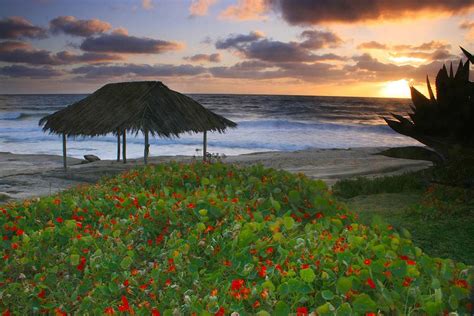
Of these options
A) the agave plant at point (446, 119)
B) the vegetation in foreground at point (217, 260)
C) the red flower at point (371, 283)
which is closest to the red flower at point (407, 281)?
the vegetation in foreground at point (217, 260)

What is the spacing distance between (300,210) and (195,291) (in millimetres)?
2917

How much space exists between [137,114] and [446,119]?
32.4 ft

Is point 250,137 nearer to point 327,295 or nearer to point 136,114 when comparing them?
point 136,114

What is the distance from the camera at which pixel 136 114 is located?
57.7 feet

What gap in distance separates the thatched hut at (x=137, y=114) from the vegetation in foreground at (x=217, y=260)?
32.5 ft

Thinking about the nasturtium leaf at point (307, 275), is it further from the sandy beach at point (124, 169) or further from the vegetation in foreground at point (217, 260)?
the sandy beach at point (124, 169)

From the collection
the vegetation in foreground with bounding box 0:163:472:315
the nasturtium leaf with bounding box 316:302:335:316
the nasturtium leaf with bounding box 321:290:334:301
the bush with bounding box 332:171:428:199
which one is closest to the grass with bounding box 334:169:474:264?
the bush with bounding box 332:171:428:199

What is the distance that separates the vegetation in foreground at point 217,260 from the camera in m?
3.88

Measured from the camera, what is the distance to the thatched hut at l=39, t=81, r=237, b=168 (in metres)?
17.5

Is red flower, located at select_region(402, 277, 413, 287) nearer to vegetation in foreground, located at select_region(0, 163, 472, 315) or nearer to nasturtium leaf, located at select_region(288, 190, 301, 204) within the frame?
vegetation in foreground, located at select_region(0, 163, 472, 315)

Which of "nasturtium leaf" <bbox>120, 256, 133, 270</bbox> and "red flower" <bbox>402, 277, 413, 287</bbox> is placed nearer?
"red flower" <bbox>402, 277, 413, 287</bbox>

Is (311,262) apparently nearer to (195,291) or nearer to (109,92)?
(195,291)

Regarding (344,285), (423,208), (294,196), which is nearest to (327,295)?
(344,285)

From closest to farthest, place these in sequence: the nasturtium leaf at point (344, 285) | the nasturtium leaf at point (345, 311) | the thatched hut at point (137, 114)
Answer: the nasturtium leaf at point (345, 311)
the nasturtium leaf at point (344, 285)
the thatched hut at point (137, 114)
